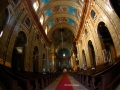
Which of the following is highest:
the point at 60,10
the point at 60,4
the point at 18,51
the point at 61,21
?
the point at 60,10

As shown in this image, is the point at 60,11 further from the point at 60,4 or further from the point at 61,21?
the point at 61,21

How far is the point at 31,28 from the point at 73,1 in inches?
314

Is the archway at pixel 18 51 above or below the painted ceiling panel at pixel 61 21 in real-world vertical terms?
below

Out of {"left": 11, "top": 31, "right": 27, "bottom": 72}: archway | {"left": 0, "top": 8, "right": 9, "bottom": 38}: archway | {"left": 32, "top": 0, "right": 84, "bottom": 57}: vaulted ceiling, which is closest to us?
{"left": 0, "top": 8, "right": 9, "bottom": 38}: archway

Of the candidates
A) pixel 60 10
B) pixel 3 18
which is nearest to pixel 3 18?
pixel 3 18

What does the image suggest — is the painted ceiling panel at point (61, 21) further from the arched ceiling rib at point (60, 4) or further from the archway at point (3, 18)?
the archway at point (3, 18)

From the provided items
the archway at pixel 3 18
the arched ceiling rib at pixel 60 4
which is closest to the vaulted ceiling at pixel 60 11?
the arched ceiling rib at pixel 60 4

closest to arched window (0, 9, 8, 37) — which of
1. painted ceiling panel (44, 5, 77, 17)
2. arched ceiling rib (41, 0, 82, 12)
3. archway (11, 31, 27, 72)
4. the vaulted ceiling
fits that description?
archway (11, 31, 27, 72)

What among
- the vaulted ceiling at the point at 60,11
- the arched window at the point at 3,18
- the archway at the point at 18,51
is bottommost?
the archway at the point at 18,51

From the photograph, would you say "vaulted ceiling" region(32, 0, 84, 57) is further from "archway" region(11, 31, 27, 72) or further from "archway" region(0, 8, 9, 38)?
"archway" region(0, 8, 9, 38)

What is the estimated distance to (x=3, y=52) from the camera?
767 cm

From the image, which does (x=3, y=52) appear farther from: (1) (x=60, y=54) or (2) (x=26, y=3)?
(1) (x=60, y=54)

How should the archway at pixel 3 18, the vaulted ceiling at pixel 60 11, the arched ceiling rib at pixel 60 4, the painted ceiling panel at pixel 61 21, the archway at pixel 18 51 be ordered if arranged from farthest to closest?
the painted ceiling panel at pixel 61 21 < the arched ceiling rib at pixel 60 4 < the vaulted ceiling at pixel 60 11 < the archway at pixel 18 51 < the archway at pixel 3 18

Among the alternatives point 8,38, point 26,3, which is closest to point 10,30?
point 8,38
